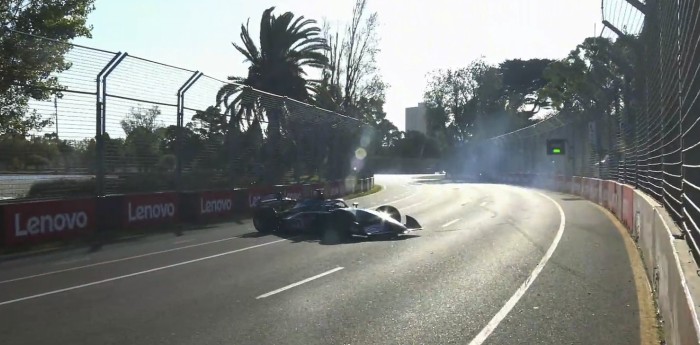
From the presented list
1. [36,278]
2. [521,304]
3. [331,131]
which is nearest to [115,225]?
[36,278]

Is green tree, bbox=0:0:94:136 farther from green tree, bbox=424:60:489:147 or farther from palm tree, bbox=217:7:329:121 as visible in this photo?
green tree, bbox=424:60:489:147

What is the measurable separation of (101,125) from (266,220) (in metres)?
4.84

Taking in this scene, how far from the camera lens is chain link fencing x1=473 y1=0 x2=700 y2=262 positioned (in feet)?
18.1

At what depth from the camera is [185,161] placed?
21.5 m

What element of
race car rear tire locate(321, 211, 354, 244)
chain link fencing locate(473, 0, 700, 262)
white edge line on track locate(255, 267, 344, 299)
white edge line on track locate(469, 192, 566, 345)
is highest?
chain link fencing locate(473, 0, 700, 262)

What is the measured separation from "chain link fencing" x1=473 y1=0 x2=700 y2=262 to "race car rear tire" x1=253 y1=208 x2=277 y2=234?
28.7 feet

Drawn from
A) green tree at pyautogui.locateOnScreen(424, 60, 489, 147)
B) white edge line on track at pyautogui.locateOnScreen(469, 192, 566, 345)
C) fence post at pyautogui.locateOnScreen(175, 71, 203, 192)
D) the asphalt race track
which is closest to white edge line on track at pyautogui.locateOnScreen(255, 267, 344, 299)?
the asphalt race track

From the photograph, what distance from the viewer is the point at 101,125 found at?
1700 centimetres

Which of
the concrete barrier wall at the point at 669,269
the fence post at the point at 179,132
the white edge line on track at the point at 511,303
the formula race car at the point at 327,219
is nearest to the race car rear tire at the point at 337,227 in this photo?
the formula race car at the point at 327,219

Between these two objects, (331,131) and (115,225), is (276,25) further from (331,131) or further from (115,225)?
(115,225)

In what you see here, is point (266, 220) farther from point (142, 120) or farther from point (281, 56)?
point (281, 56)

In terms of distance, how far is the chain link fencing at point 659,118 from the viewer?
5.51 m

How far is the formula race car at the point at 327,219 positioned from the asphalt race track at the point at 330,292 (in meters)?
0.49

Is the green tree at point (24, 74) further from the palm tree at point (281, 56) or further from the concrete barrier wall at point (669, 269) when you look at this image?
the palm tree at point (281, 56)
